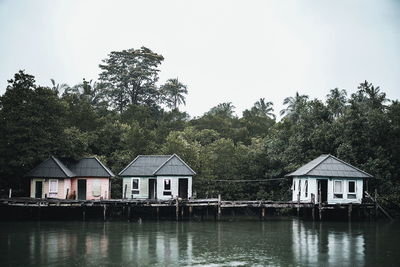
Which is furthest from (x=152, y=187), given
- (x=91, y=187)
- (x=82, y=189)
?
(x=82, y=189)

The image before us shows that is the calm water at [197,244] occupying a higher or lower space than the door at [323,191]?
lower

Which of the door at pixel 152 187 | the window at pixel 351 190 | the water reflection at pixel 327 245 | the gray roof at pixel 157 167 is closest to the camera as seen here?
the water reflection at pixel 327 245

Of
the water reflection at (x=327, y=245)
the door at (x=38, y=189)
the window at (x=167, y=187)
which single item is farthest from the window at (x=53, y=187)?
the water reflection at (x=327, y=245)

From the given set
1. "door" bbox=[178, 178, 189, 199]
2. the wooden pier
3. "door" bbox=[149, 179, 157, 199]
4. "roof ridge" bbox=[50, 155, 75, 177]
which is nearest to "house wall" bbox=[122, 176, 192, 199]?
"door" bbox=[149, 179, 157, 199]

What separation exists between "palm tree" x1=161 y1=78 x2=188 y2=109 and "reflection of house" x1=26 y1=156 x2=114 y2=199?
34485mm

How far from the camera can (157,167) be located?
48.9 m

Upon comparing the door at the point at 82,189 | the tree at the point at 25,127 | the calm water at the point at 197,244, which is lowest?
the calm water at the point at 197,244

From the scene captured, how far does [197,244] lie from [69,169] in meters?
20.8

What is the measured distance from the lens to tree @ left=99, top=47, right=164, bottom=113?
77375mm

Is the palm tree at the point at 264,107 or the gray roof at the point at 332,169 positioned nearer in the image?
the gray roof at the point at 332,169

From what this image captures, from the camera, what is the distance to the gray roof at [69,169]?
45625mm

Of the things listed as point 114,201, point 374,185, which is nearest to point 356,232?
point 374,185

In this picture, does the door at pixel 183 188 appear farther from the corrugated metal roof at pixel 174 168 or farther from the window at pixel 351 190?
the window at pixel 351 190

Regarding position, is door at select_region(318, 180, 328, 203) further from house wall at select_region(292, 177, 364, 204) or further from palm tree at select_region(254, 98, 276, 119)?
palm tree at select_region(254, 98, 276, 119)
